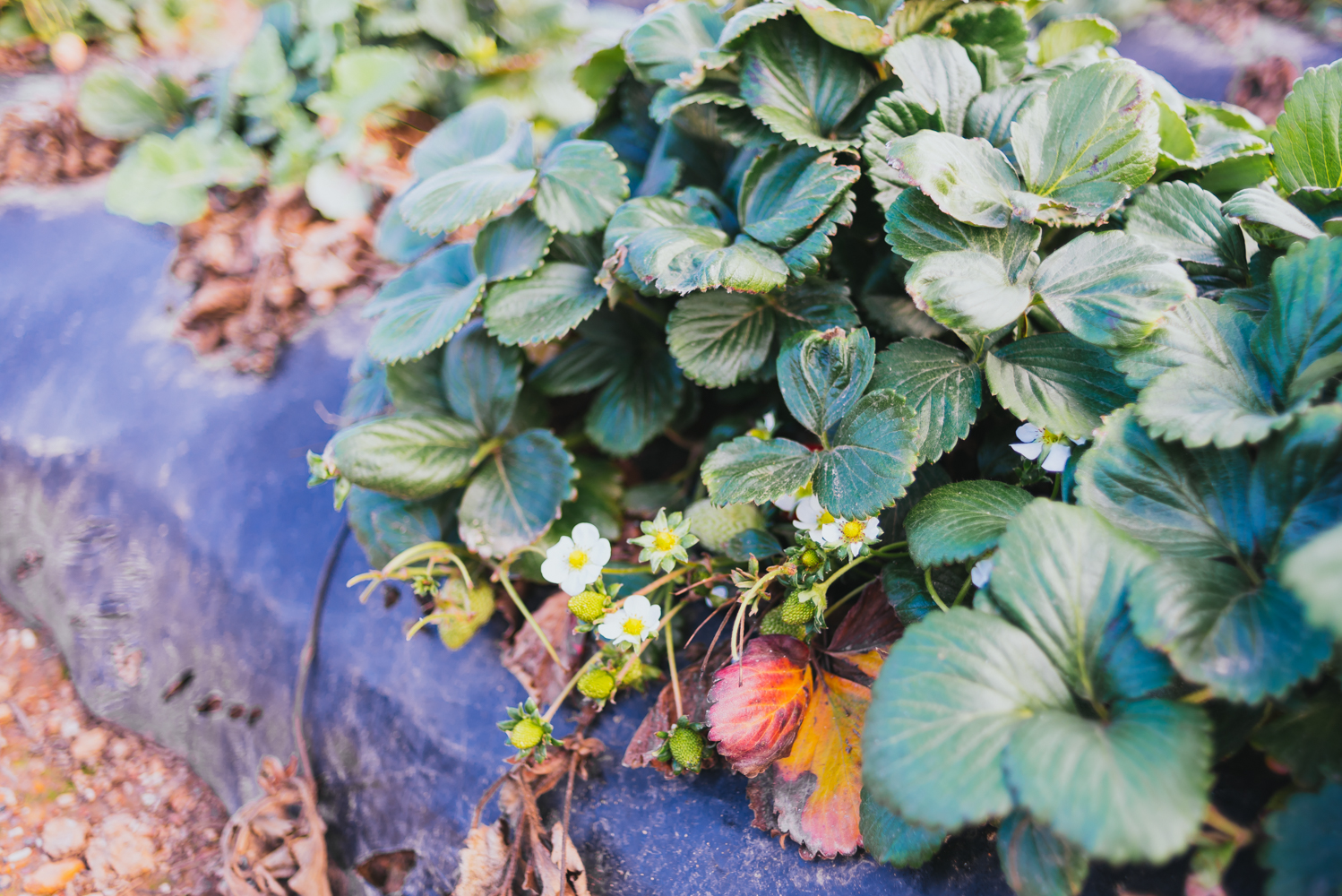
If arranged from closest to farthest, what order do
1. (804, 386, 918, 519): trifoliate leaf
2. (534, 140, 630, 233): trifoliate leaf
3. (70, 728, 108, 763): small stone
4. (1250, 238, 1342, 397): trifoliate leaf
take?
1. (1250, 238, 1342, 397): trifoliate leaf
2. (804, 386, 918, 519): trifoliate leaf
3. (534, 140, 630, 233): trifoliate leaf
4. (70, 728, 108, 763): small stone

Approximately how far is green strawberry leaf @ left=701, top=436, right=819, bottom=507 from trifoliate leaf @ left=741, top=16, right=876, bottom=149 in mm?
471

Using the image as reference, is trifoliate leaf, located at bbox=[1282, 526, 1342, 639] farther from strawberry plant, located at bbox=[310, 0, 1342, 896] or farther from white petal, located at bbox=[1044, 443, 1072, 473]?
white petal, located at bbox=[1044, 443, 1072, 473]

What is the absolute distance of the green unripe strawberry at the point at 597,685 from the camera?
3.21 feet

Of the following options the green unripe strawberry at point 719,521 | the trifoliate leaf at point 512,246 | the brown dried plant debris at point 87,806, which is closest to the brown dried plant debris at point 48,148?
the brown dried plant debris at point 87,806

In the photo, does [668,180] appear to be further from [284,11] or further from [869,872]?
[284,11]

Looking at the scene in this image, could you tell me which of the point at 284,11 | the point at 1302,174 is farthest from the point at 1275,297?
the point at 284,11

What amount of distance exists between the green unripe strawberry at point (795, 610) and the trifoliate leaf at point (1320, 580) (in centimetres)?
50

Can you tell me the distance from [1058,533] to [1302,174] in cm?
65

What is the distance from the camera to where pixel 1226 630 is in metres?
0.65

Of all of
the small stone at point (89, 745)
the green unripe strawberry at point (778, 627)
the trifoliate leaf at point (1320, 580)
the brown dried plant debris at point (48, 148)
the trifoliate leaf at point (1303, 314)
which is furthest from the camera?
the brown dried plant debris at point (48, 148)

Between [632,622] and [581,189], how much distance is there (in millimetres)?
687

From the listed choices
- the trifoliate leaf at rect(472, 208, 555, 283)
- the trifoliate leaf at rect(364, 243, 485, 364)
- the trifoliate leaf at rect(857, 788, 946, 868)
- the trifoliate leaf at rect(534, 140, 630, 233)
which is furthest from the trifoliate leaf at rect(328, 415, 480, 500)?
the trifoliate leaf at rect(857, 788, 946, 868)

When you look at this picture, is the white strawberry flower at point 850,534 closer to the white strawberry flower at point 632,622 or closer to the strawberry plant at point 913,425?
the strawberry plant at point 913,425

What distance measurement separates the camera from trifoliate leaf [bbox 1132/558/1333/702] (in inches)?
24.1
